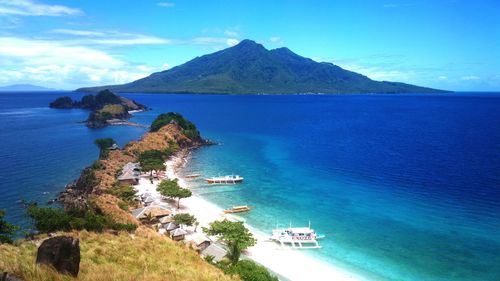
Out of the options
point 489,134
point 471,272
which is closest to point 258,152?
point 471,272

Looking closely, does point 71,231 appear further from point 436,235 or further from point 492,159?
point 492,159

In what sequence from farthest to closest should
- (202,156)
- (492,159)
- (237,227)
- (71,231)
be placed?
(202,156) < (492,159) < (237,227) < (71,231)

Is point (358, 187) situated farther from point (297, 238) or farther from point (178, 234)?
point (178, 234)

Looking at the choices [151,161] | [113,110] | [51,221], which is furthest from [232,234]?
[113,110]

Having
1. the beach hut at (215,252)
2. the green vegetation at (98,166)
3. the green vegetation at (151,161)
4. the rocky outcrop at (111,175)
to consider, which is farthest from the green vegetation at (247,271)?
the green vegetation at (98,166)

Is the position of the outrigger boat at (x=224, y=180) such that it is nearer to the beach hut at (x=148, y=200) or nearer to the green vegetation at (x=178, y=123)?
the beach hut at (x=148, y=200)

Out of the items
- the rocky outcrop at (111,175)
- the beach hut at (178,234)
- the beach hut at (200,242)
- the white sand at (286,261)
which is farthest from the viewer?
the rocky outcrop at (111,175)

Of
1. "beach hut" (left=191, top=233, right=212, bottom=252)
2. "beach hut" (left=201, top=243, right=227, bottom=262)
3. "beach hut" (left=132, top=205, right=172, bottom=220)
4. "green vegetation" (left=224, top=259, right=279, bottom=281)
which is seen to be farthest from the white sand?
"green vegetation" (left=224, top=259, right=279, bottom=281)
